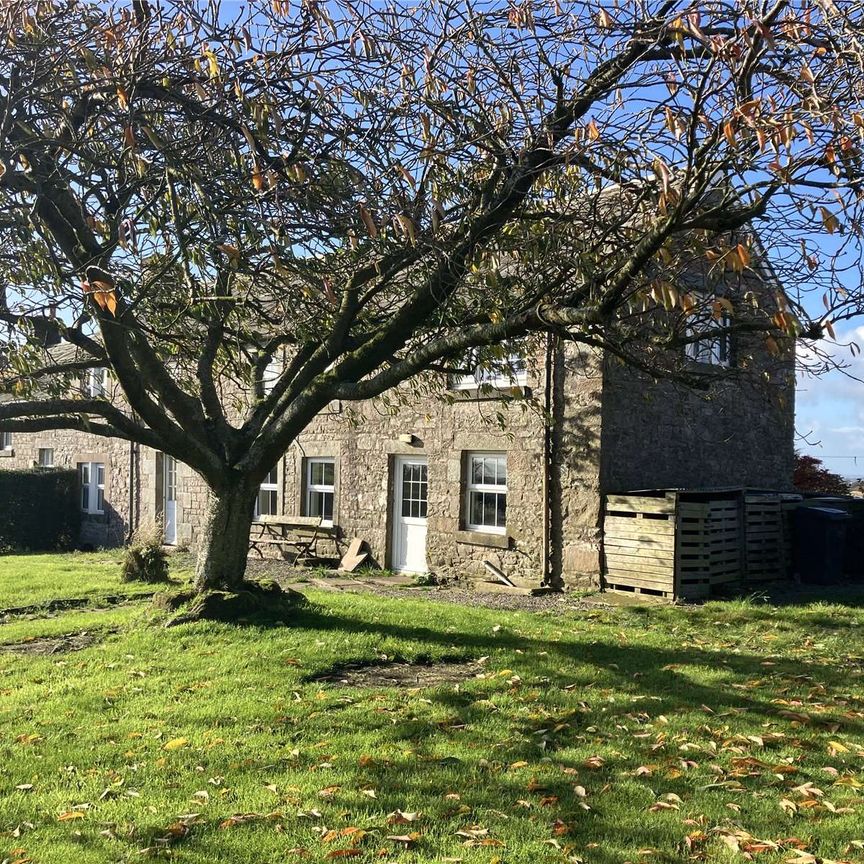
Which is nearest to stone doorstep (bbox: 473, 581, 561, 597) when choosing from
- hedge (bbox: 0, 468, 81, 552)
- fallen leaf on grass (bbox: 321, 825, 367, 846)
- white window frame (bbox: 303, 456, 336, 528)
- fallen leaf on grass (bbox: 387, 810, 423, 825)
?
white window frame (bbox: 303, 456, 336, 528)

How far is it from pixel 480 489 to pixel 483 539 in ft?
3.16

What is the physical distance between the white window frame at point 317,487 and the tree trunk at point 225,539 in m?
7.59

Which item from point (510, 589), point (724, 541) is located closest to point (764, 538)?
point (724, 541)

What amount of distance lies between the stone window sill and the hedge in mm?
14230

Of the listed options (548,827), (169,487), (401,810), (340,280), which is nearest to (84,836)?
(401,810)

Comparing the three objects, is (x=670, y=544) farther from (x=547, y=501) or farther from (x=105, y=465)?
(x=105, y=465)

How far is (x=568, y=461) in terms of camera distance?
13547 mm

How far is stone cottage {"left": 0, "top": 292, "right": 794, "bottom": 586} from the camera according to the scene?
1336 cm

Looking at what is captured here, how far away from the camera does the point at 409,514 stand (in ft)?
53.9

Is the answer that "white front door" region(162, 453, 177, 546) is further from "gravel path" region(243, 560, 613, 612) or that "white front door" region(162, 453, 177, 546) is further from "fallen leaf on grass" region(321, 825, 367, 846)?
"fallen leaf on grass" region(321, 825, 367, 846)

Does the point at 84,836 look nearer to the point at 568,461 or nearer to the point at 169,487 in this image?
the point at 568,461

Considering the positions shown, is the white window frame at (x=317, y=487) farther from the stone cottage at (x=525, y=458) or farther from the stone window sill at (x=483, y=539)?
the stone window sill at (x=483, y=539)

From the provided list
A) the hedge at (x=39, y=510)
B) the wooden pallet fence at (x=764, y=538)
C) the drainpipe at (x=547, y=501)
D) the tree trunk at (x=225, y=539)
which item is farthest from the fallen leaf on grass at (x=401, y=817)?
the hedge at (x=39, y=510)

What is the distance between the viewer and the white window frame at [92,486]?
81.0 ft
